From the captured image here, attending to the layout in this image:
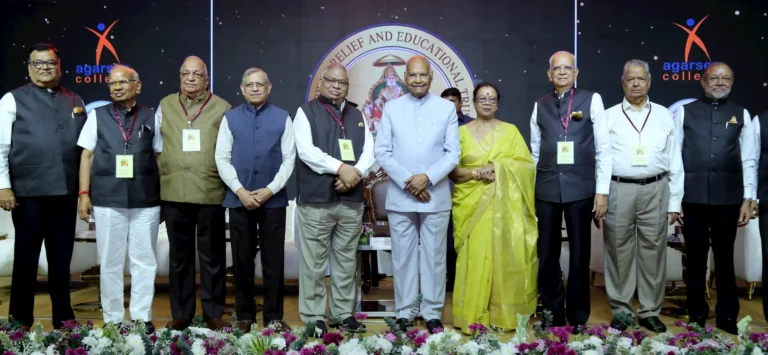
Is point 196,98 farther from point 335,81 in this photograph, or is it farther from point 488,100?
point 488,100

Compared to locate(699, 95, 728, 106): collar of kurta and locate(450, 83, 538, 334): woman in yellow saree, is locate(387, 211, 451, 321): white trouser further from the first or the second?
locate(699, 95, 728, 106): collar of kurta

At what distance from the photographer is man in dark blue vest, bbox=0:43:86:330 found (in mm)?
3539

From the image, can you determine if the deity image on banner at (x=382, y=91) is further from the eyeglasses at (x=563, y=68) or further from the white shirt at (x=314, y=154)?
the eyeglasses at (x=563, y=68)

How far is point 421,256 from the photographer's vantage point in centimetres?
366

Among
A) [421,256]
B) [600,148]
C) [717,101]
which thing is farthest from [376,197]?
[717,101]

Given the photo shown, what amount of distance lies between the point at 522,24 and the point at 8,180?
12.8 feet

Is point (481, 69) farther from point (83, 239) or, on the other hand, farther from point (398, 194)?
point (83, 239)

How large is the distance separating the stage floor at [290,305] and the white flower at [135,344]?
194 centimetres

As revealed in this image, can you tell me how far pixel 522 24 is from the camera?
5598 mm

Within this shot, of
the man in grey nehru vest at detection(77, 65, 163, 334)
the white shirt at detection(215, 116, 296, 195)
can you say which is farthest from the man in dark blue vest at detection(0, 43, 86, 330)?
the white shirt at detection(215, 116, 296, 195)

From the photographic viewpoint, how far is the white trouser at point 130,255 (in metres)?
3.56

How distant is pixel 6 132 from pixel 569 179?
2928 millimetres

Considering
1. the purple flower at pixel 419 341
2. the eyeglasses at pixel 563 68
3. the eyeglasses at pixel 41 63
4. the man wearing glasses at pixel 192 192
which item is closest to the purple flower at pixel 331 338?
the purple flower at pixel 419 341

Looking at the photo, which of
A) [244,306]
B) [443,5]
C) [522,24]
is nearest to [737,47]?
[522,24]
